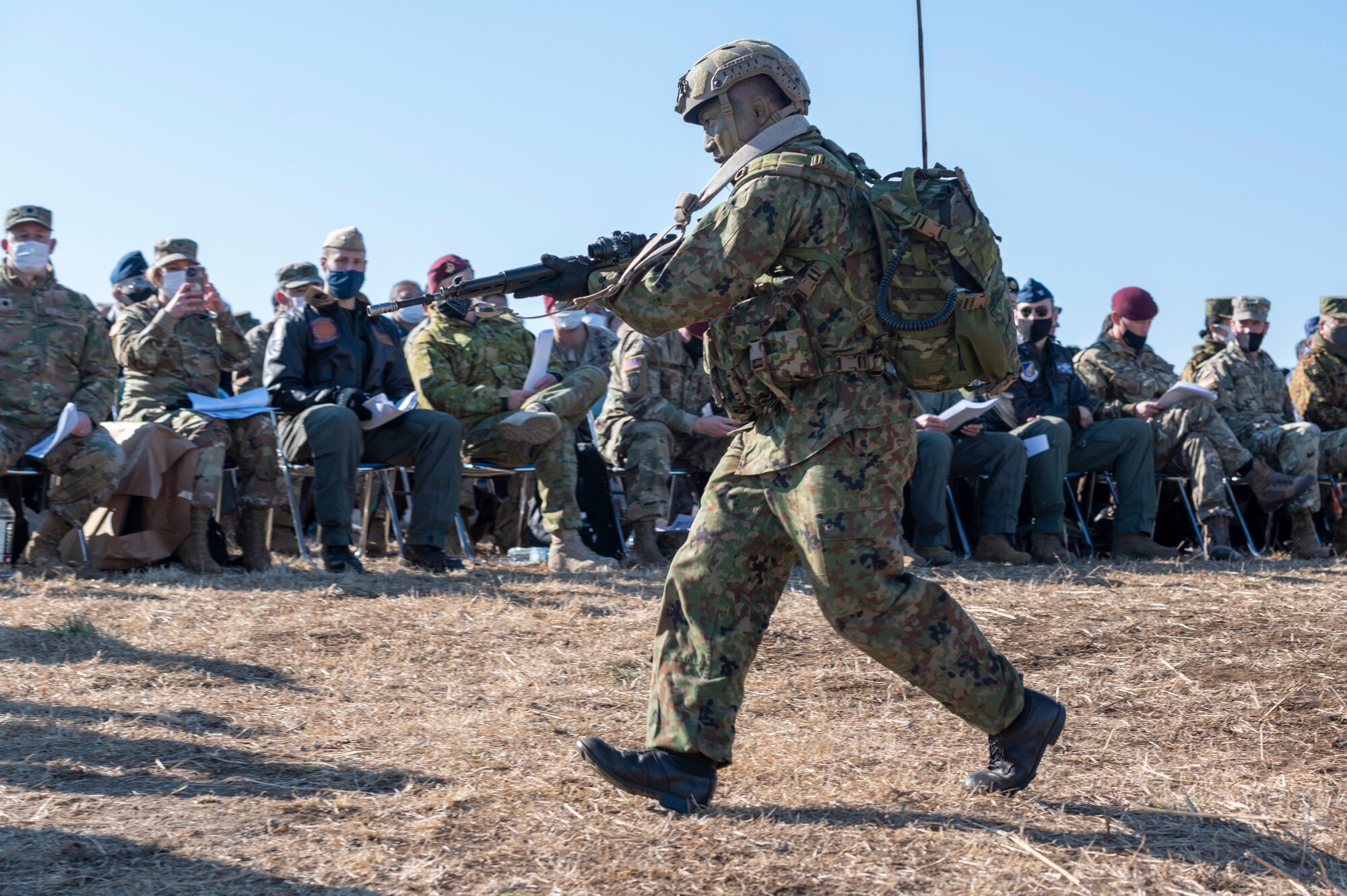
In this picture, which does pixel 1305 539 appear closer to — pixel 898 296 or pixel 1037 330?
pixel 1037 330

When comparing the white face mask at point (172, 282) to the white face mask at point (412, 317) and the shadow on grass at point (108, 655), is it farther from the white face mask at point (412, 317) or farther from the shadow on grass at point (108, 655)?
the white face mask at point (412, 317)

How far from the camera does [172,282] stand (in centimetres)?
875

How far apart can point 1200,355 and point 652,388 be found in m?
5.63

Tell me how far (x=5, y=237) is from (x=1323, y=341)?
9.87 metres

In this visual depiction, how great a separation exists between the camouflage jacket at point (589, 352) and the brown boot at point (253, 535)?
2.76m

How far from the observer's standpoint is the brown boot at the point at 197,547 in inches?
321

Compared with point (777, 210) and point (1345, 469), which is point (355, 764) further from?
point (1345, 469)

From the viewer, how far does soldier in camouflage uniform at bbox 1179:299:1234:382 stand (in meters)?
12.0

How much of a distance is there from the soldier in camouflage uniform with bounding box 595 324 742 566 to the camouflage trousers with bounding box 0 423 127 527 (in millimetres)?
3048

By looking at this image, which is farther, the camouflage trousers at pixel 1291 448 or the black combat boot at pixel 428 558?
the camouflage trousers at pixel 1291 448

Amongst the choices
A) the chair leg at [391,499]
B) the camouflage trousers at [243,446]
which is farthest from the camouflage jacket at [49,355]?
the chair leg at [391,499]

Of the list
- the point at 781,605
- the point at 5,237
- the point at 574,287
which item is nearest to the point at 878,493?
the point at 574,287

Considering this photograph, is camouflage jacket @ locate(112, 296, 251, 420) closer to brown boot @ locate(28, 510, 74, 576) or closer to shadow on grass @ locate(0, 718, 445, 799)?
brown boot @ locate(28, 510, 74, 576)

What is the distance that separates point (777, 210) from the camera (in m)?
3.64
